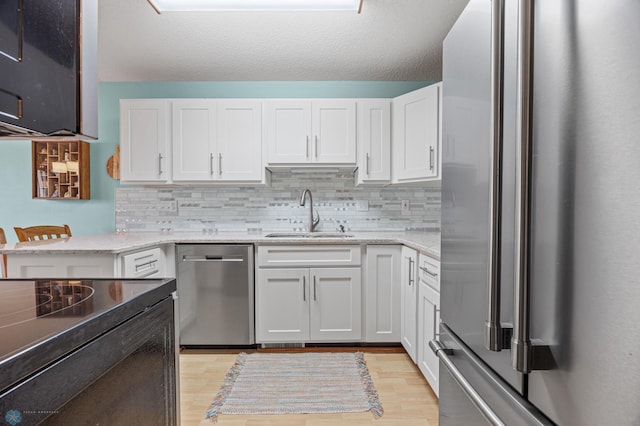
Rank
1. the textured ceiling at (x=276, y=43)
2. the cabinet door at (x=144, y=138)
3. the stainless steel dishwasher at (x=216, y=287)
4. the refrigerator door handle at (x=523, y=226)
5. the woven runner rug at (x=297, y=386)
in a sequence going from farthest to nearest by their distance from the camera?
1. the cabinet door at (x=144, y=138)
2. the stainless steel dishwasher at (x=216, y=287)
3. the textured ceiling at (x=276, y=43)
4. the woven runner rug at (x=297, y=386)
5. the refrigerator door handle at (x=523, y=226)

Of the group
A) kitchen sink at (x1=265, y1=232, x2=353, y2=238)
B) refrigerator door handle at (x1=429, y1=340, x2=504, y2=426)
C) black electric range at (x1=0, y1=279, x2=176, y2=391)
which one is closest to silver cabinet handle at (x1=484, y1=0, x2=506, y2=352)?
refrigerator door handle at (x1=429, y1=340, x2=504, y2=426)

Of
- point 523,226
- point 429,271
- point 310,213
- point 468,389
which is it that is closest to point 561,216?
point 523,226

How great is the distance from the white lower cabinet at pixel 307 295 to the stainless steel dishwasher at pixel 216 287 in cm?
10

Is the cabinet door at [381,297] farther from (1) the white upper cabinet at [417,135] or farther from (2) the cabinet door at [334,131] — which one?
(2) the cabinet door at [334,131]

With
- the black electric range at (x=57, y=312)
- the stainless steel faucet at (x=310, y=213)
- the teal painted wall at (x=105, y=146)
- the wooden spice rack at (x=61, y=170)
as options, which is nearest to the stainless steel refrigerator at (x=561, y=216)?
the black electric range at (x=57, y=312)

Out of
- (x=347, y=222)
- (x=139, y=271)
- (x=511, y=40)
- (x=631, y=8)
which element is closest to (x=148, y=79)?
(x=139, y=271)

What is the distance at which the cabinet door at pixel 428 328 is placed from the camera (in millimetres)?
1784

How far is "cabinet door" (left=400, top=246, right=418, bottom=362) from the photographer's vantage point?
2.16m

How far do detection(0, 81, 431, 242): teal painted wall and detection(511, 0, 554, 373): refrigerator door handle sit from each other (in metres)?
2.75

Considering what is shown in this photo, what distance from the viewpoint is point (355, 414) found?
1757 mm

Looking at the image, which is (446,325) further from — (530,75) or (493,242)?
(530,75)

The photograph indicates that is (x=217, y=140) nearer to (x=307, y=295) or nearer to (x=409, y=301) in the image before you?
(x=307, y=295)

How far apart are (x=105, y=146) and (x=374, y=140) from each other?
257 centimetres

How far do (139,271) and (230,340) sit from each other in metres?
0.87
